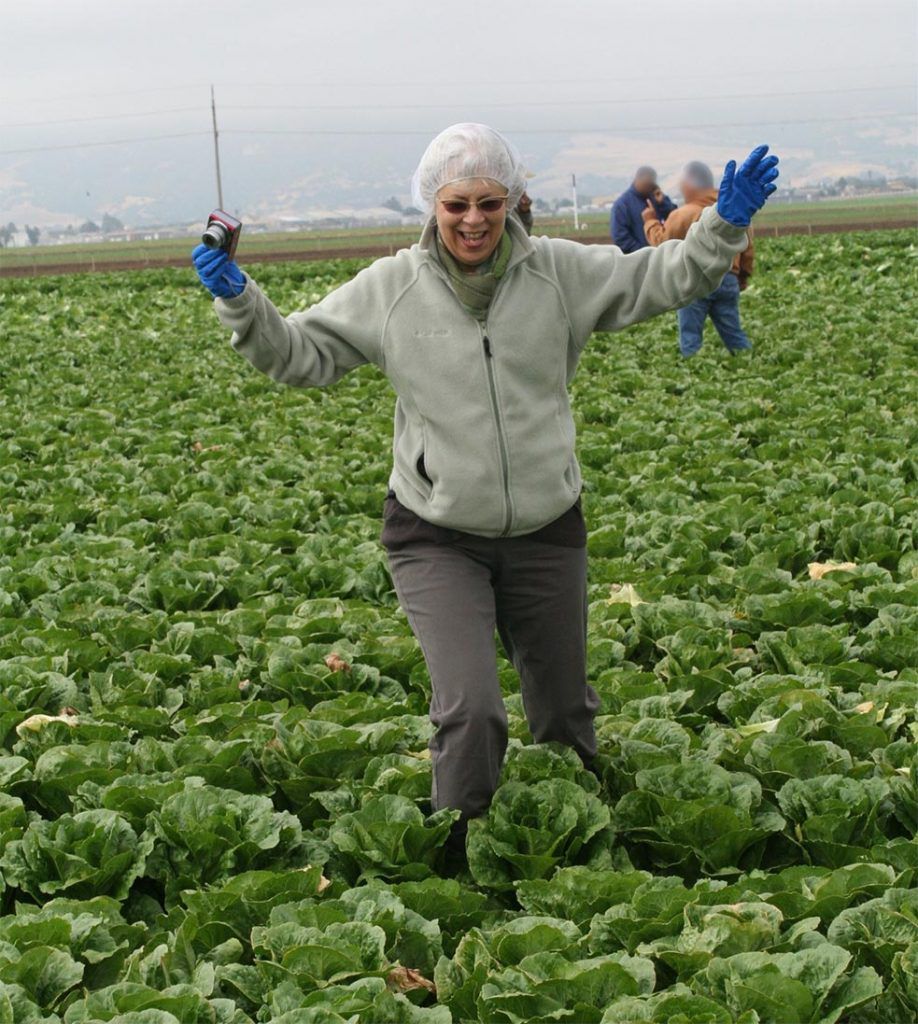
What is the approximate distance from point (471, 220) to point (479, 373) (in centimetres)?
42

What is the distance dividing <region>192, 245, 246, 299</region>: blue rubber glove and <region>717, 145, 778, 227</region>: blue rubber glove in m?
1.41

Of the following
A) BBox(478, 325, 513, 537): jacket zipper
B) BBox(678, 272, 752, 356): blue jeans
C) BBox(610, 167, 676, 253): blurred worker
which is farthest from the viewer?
BBox(610, 167, 676, 253): blurred worker

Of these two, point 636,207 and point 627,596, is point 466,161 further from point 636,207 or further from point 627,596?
point 636,207

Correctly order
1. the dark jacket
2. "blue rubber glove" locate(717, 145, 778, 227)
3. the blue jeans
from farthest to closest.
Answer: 1. the dark jacket
2. the blue jeans
3. "blue rubber glove" locate(717, 145, 778, 227)

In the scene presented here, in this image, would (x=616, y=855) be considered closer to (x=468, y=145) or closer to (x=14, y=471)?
(x=468, y=145)

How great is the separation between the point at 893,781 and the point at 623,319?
63.3 inches

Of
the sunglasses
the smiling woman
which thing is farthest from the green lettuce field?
the sunglasses

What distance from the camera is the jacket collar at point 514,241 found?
3.94 m

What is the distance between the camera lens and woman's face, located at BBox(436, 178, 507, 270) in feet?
12.4

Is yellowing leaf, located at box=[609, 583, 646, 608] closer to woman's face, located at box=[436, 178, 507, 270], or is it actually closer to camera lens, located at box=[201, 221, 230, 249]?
woman's face, located at box=[436, 178, 507, 270]

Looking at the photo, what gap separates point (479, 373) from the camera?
153 inches

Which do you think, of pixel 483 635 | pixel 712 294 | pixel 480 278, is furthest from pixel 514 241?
pixel 712 294

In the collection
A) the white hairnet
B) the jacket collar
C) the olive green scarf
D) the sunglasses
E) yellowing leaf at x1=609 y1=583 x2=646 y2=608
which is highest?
the white hairnet

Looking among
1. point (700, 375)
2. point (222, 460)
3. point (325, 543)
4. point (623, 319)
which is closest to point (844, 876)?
point (623, 319)
